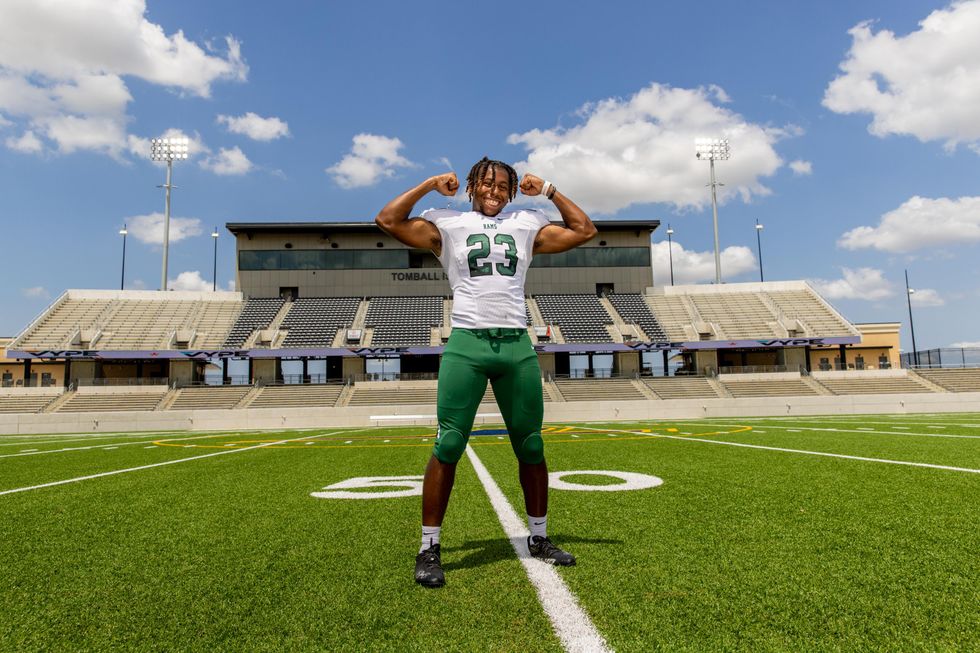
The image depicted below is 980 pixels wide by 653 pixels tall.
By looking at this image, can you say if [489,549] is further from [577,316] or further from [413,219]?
[577,316]

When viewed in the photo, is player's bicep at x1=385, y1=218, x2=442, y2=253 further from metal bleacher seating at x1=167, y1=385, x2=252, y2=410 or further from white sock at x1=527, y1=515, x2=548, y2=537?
metal bleacher seating at x1=167, y1=385, x2=252, y2=410

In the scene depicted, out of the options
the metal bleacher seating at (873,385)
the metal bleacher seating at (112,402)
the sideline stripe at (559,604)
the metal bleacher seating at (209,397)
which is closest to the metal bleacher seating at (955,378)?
the metal bleacher seating at (873,385)

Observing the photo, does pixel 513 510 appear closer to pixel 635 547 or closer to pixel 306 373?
pixel 635 547

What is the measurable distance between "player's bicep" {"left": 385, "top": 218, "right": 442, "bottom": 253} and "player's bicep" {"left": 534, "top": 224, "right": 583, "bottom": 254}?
0.64 m

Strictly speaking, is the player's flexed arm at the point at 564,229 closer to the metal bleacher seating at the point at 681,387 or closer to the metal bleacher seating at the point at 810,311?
the metal bleacher seating at the point at 681,387

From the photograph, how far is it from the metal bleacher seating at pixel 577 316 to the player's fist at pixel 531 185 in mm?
31171

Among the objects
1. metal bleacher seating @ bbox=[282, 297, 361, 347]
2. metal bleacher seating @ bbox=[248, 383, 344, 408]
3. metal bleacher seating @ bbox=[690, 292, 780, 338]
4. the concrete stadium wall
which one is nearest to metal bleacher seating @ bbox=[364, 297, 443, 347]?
metal bleacher seating @ bbox=[282, 297, 361, 347]

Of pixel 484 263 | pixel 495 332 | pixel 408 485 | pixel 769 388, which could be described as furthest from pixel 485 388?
pixel 769 388

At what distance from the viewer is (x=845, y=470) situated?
532 cm

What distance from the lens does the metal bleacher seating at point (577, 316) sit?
3472 cm

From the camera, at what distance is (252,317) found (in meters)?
36.8

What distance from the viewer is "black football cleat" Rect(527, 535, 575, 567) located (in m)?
2.60

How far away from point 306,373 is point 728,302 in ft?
94.3

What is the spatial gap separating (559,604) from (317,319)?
1420 inches
